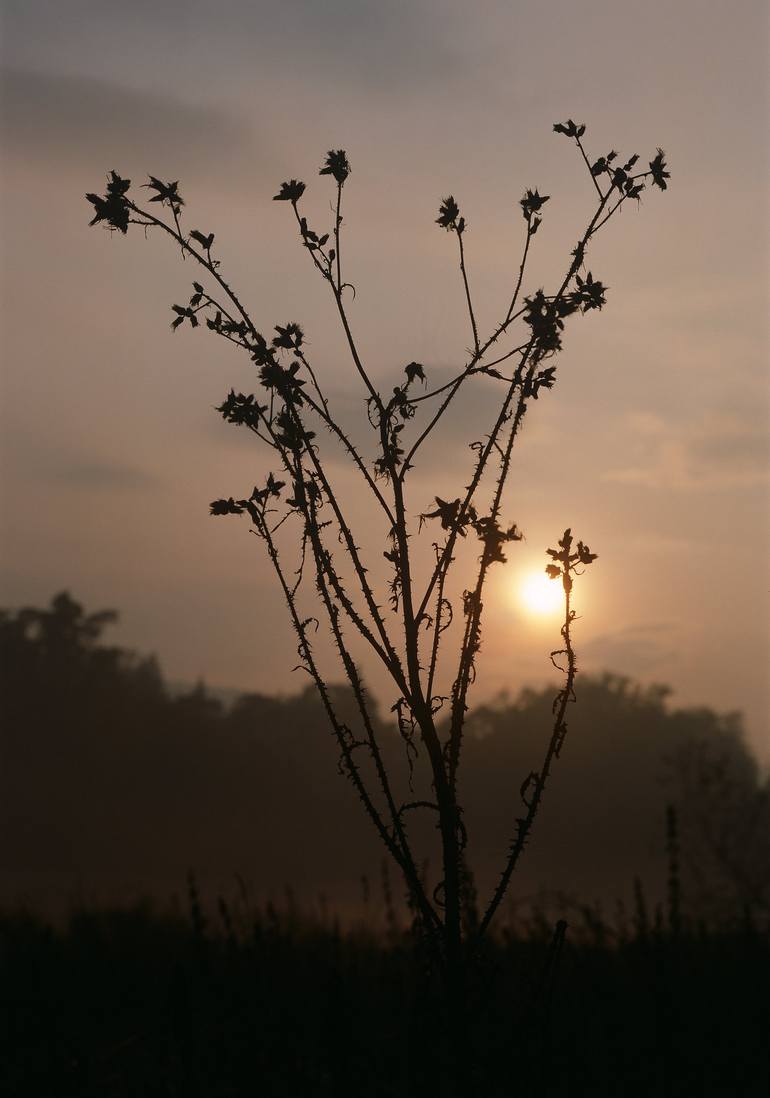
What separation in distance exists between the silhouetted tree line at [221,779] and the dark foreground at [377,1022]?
58475mm

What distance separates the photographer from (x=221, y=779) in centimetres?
7938

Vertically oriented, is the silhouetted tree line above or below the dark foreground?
above

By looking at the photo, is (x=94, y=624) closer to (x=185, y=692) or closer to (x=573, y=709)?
(x=185, y=692)

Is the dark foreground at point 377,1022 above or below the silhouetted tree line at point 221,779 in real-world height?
below

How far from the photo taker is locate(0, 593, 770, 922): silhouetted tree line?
247 ft

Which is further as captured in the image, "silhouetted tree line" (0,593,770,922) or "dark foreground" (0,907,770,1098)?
"silhouetted tree line" (0,593,770,922)

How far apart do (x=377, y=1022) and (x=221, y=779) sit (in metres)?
72.1

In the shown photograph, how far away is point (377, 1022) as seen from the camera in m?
8.98

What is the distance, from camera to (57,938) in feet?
44.0

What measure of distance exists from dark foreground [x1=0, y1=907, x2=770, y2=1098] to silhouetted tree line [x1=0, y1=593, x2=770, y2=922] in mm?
58475

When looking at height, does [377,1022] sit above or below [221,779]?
below

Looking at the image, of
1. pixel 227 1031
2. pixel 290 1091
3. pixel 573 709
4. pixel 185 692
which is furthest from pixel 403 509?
pixel 185 692

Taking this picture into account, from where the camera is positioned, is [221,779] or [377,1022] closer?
[377,1022]

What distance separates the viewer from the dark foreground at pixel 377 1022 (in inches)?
225
